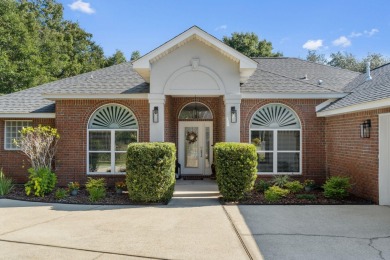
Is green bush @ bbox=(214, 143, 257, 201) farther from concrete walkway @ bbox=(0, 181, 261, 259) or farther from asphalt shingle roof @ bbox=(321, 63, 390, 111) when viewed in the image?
asphalt shingle roof @ bbox=(321, 63, 390, 111)

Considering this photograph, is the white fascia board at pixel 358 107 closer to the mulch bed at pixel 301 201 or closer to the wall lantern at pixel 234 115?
the mulch bed at pixel 301 201

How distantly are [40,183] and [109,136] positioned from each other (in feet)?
9.59

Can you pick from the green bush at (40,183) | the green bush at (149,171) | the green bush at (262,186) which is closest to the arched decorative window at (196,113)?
the green bush at (262,186)

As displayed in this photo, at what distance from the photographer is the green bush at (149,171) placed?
9766mm

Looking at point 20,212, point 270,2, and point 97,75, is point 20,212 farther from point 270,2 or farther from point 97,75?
point 270,2

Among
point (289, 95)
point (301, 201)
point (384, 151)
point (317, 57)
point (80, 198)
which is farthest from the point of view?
point (317, 57)

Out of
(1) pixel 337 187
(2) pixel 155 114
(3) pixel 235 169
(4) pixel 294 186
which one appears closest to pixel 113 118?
(2) pixel 155 114

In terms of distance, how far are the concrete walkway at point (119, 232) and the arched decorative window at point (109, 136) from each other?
3.05 metres

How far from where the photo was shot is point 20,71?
23391mm

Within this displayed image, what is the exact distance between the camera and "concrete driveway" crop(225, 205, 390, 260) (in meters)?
5.86

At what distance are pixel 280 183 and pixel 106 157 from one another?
20.8 feet

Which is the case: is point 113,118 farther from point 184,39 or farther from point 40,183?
point 184,39

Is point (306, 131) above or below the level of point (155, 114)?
below

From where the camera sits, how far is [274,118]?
12633mm
